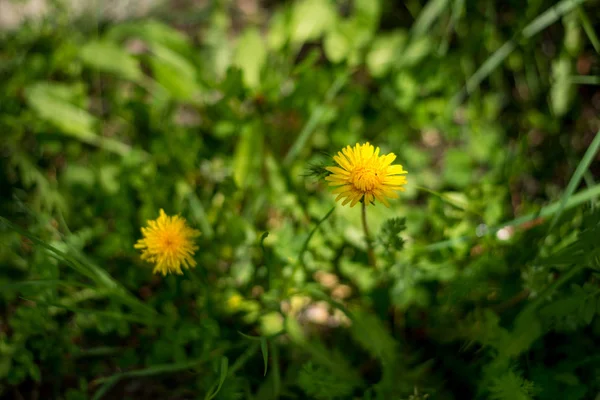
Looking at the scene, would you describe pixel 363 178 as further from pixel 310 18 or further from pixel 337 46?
pixel 310 18

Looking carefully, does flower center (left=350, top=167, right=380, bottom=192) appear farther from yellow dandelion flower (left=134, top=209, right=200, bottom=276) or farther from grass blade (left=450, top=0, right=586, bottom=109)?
grass blade (left=450, top=0, right=586, bottom=109)

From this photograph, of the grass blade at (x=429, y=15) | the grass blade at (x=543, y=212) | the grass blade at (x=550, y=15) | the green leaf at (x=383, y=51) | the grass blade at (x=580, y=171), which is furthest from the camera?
the green leaf at (x=383, y=51)

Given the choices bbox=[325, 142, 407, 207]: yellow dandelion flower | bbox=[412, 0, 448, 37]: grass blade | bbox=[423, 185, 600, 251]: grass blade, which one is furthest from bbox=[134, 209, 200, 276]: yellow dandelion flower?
bbox=[412, 0, 448, 37]: grass blade

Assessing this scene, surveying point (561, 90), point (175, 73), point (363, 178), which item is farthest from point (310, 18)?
point (363, 178)

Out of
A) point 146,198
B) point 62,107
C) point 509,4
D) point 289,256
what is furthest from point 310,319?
point 509,4

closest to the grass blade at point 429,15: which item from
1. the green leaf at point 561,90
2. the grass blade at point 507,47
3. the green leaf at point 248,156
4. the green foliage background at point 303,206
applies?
the green foliage background at point 303,206

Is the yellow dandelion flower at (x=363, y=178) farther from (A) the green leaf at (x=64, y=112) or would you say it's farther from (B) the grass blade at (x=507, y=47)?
(A) the green leaf at (x=64, y=112)

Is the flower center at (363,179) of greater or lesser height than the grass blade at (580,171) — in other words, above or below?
below
